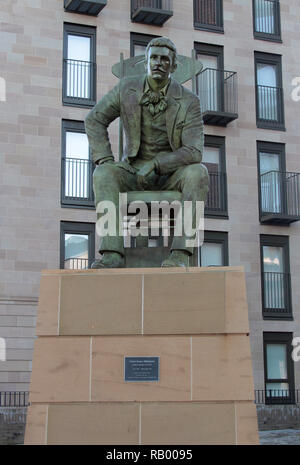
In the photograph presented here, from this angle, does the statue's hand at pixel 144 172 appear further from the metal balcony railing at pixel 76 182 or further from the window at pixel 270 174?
the window at pixel 270 174

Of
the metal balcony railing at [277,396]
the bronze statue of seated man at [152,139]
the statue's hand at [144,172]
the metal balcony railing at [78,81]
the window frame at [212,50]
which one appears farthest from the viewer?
the window frame at [212,50]

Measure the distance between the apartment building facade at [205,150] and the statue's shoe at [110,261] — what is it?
66.5 ft

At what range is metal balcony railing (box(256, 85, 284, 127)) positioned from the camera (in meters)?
35.2

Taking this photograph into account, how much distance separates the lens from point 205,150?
111 ft

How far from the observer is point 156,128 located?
9977 mm

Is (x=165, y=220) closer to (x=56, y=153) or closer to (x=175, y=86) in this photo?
(x=175, y=86)

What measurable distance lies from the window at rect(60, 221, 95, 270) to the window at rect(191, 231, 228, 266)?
4.52m

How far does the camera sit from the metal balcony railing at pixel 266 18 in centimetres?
3597

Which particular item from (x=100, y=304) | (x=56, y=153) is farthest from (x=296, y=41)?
(x=100, y=304)

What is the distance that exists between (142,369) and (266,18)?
99.2ft

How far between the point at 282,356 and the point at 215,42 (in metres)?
13.0

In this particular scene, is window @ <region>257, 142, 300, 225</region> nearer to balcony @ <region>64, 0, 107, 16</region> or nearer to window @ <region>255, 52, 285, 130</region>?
window @ <region>255, 52, 285, 130</region>

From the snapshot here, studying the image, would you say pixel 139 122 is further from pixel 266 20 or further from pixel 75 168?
pixel 266 20

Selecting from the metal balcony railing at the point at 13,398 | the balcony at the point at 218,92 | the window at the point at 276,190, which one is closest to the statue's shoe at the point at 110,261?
the metal balcony railing at the point at 13,398
